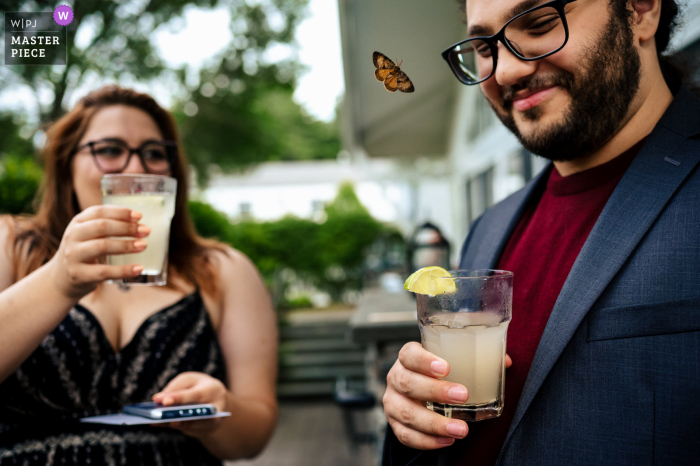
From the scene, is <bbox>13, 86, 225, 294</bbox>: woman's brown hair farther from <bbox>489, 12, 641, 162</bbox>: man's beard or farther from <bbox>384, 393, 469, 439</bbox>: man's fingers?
<bbox>489, 12, 641, 162</bbox>: man's beard

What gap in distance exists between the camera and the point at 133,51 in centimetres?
1174

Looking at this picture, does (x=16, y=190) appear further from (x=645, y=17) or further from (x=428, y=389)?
(x=645, y=17)

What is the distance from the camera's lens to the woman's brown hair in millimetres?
1941

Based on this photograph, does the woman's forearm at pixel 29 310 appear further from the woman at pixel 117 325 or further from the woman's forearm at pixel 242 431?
the woman's forearm at pixel 242 431

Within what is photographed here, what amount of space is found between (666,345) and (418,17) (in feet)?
5.69

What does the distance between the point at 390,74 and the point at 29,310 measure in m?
1.10

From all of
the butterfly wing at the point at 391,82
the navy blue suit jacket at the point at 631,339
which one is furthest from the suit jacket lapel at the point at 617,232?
the butterfly wing at the point at 391,82

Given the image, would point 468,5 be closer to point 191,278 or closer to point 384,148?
point 191,278

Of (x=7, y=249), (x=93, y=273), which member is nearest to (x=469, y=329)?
(x=93, y=273)

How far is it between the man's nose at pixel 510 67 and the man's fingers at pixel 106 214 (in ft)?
3.23

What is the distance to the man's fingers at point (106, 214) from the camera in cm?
135

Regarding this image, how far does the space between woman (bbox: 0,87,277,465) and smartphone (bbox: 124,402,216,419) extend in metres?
0.04

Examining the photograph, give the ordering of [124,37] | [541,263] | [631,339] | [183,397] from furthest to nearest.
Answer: [124,37]
[183,397]
[541,263]
[631,339]

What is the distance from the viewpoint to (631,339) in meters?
1.08
